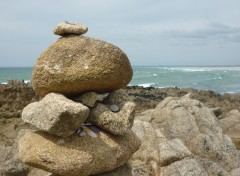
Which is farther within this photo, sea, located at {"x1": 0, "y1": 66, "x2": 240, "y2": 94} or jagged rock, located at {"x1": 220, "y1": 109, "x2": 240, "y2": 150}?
sea, located at {"x1": 0, "y1": 66, "x2": 240, "y2": 94}

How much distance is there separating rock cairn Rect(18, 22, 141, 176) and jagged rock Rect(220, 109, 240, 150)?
14604mm

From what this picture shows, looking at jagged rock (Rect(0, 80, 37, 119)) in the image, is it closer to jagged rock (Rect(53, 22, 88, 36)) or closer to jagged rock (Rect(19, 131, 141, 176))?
jagged rock (Rect(53, 22, 88, 36))

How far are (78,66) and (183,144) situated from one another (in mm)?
6742

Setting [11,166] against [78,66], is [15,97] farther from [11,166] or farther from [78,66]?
[78,66]

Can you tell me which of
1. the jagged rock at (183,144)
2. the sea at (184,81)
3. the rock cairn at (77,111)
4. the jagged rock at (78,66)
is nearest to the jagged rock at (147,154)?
the jagged rock at (183,144)

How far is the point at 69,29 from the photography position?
7914 millimetres

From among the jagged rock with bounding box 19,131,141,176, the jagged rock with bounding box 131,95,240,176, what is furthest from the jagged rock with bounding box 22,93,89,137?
the jagged rock with bounding box 131,95,240,176

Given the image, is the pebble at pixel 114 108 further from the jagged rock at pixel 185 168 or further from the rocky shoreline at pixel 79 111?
the jagged rock at pixel 185 168

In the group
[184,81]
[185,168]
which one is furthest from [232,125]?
[184,81]

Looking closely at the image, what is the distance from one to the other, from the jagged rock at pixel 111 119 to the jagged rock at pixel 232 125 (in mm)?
14501

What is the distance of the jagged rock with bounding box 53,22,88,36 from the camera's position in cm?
792

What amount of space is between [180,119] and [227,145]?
2086mm

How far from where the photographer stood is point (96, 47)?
759cm

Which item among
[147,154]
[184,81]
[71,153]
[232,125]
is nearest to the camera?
[71,153]
